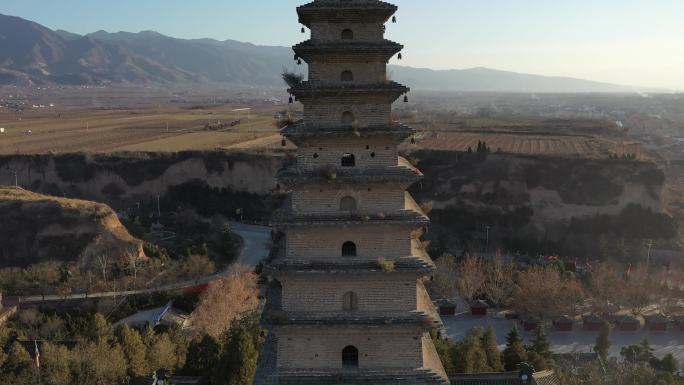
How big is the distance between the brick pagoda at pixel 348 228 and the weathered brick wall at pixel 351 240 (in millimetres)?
28

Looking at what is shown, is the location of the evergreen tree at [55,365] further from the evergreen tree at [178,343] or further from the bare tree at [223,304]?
the bare tree at [223,304]

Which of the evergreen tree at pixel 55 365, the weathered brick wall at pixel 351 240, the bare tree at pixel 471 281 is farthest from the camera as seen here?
the bare tree at pixel 471 281

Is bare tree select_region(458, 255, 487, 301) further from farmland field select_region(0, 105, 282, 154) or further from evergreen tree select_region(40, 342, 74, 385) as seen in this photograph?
farmland field select_region(0, 105, 282, 154)

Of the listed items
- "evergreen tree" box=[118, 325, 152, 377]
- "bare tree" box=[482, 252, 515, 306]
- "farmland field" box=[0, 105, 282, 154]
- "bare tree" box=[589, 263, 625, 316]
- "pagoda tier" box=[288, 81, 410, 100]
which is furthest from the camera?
"farmland field" box=[0, 105, 282, 154]

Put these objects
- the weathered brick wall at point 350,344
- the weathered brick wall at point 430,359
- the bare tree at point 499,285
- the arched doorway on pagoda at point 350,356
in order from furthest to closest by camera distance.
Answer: the bare tree at point 499,285
the weathered brick wall at point 430,359
the arched doorway on pagoda at point 350,356
the weathered brick wall at point 350,344

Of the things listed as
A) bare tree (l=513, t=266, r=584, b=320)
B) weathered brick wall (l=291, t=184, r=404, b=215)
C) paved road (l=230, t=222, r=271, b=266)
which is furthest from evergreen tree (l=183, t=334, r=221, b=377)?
bare tree (l=513, t=266, r=584, b=320)

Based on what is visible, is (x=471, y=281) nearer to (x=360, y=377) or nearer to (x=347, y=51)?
(x=360, y=377)

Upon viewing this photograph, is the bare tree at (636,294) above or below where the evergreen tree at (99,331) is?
below

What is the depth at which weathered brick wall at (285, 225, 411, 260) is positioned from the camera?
1531cm

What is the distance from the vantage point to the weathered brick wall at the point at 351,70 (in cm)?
1522

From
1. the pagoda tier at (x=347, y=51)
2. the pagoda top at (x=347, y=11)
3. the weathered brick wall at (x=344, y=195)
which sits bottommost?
the weathered brick wall at (x=344, y=195)

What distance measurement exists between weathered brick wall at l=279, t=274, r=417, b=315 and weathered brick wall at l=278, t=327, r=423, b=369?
0.77m

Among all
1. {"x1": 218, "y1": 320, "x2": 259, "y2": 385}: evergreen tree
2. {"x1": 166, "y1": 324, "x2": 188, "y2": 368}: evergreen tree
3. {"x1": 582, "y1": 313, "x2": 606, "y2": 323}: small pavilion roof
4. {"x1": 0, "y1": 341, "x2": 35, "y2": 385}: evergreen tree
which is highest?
{"x1": 218, "y1": 320, "x2": 259, "y2": 385}: evergreen tree

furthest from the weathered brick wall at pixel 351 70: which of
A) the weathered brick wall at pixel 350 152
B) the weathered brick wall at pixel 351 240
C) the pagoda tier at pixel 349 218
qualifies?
the weathered brick wall at pixel 351 240
